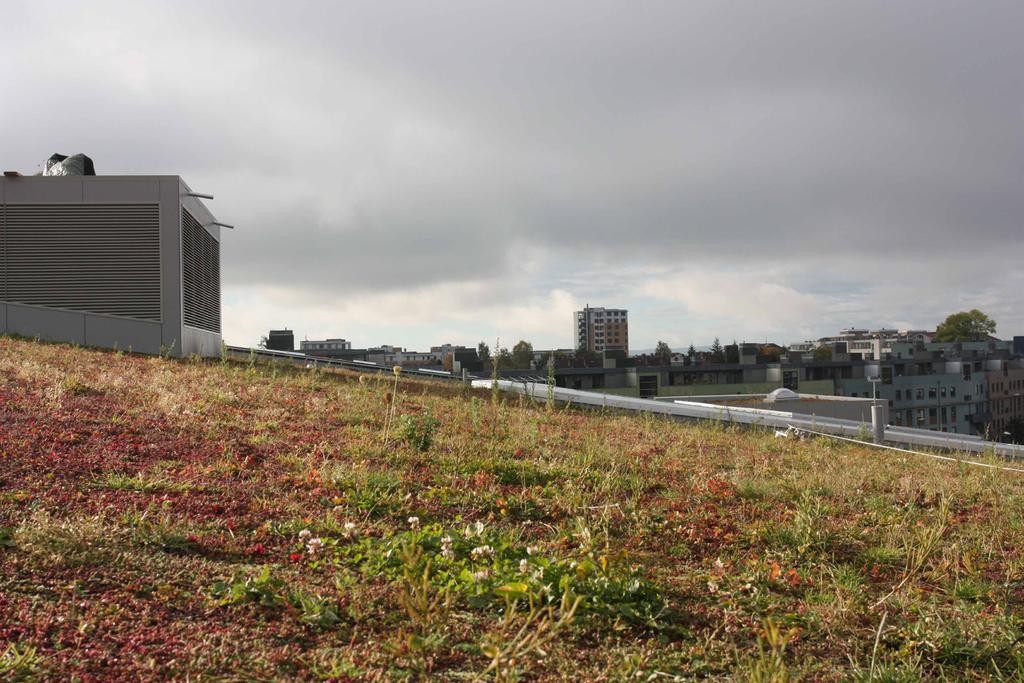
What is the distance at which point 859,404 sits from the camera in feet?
94.2

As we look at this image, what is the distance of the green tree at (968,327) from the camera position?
122281mm

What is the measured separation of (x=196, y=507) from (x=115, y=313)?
18.6 metres

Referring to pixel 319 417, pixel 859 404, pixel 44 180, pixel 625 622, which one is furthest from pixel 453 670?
pixel 859 404

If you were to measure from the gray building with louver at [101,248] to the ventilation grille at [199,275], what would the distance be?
548mm

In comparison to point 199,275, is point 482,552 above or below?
below

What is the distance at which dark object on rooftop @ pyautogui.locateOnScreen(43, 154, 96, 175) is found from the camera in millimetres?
23062

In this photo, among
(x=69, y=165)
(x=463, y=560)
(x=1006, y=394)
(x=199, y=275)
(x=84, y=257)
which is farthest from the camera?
(x=1006, y=394)

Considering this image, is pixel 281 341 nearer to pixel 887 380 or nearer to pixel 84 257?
pixel 84 257

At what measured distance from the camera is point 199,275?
24250 millimetres

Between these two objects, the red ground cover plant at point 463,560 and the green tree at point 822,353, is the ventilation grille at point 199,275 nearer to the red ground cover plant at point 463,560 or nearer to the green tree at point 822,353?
the red ground cover plant at point 463,560

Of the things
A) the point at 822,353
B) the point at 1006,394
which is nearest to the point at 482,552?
the point at 1006,394

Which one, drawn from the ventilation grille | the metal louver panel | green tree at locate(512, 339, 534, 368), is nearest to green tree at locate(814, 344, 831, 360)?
green tree at locate(512, 339, 534, 368)

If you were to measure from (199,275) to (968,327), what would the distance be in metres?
132

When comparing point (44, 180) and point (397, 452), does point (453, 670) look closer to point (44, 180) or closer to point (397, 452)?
point (397, 452)
